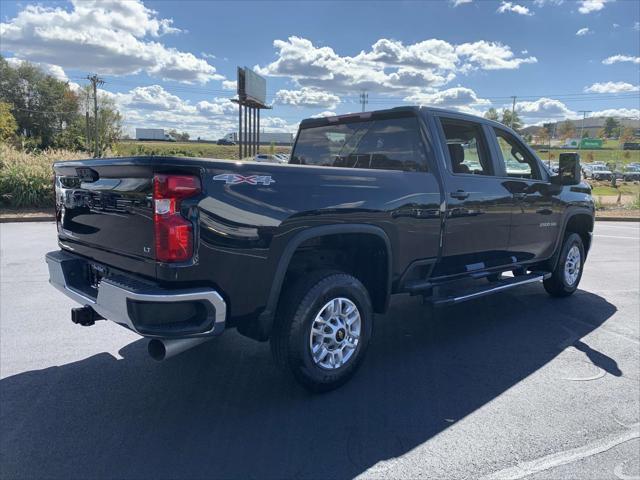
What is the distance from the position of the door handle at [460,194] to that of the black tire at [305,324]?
4.46 ft

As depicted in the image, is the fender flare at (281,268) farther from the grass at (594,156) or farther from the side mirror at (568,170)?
the grass at (594,156)

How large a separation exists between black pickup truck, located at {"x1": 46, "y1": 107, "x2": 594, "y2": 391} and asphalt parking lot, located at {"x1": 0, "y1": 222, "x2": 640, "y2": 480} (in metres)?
0.48

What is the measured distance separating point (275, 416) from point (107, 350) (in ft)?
6.21

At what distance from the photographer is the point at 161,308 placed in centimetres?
278

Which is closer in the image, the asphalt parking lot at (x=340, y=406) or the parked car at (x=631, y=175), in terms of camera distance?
the asphalt parking lot at (x=340, y=406)

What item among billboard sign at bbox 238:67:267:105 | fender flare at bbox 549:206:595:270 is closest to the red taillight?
fender flare at bbox 549:206:595:270

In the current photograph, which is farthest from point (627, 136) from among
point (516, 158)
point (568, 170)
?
point (516, 158)

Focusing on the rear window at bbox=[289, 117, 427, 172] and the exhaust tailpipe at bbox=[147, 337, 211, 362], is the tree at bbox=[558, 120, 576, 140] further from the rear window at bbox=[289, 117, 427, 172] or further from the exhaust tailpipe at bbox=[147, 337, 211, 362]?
the exhaust tailpipe at bbox=[147, 337, 211, 362]

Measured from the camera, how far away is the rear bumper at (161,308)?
275 centimetres

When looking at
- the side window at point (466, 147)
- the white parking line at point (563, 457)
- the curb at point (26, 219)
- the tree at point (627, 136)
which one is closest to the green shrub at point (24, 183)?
the curb at point (26, 219)

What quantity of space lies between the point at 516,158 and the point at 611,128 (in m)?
149

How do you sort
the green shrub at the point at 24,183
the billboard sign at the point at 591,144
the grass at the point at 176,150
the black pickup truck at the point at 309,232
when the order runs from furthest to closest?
the billboard sign at the point at 591,144 → the grass at the point at 176,150 → the green shrub at the point at 24,183 → the black pickup truck at the point at 309,232

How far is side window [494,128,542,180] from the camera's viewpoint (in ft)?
17.1

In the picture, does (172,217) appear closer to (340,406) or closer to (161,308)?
(161,308)
